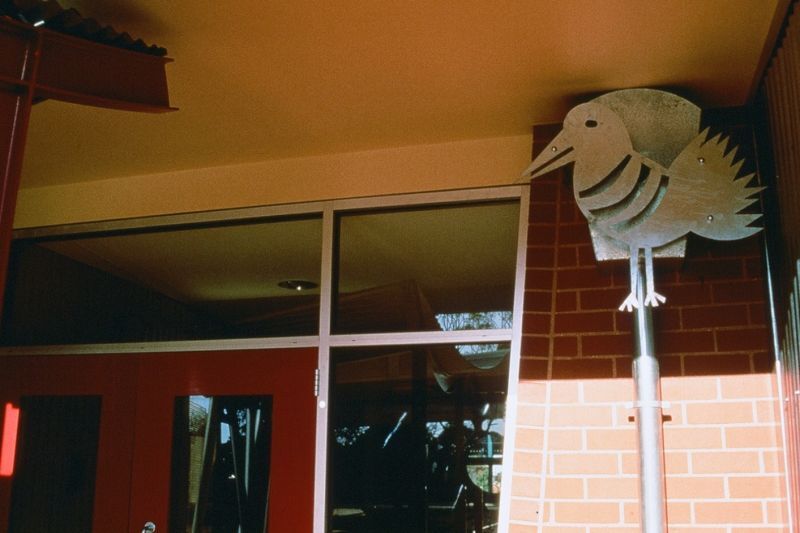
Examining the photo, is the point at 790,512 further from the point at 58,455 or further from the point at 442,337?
the point at 58,455

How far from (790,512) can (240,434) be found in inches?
87.9

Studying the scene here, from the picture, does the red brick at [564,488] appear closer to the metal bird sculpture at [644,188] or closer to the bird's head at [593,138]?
the metal bird sculpture at [644,188]

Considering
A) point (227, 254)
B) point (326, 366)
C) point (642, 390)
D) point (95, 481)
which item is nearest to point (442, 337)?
point (326, 366)

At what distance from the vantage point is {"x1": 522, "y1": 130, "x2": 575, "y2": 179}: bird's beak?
9.80ft

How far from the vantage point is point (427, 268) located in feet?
11.9

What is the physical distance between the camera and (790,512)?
8.47 feet

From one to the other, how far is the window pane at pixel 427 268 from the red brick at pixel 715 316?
2.41 ft

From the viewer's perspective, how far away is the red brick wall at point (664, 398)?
274cm

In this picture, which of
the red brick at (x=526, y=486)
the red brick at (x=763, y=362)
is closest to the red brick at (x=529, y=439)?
the red brick at (x=526, y=486)

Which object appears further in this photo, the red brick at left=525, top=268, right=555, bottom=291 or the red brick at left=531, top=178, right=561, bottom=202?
the red brick at left=531, top=178, right=561, bottom=202

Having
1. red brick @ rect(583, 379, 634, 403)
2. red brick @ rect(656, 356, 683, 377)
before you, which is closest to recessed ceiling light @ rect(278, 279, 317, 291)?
red brick @ rect(583, 379, 634, 403)

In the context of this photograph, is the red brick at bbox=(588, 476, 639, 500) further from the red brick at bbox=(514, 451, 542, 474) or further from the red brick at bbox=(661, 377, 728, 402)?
the red brick at bbox=(661, 377, 728, 402)

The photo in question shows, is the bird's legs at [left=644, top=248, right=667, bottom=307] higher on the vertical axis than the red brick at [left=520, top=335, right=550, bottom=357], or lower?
higher

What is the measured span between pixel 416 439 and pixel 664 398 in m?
1.05
